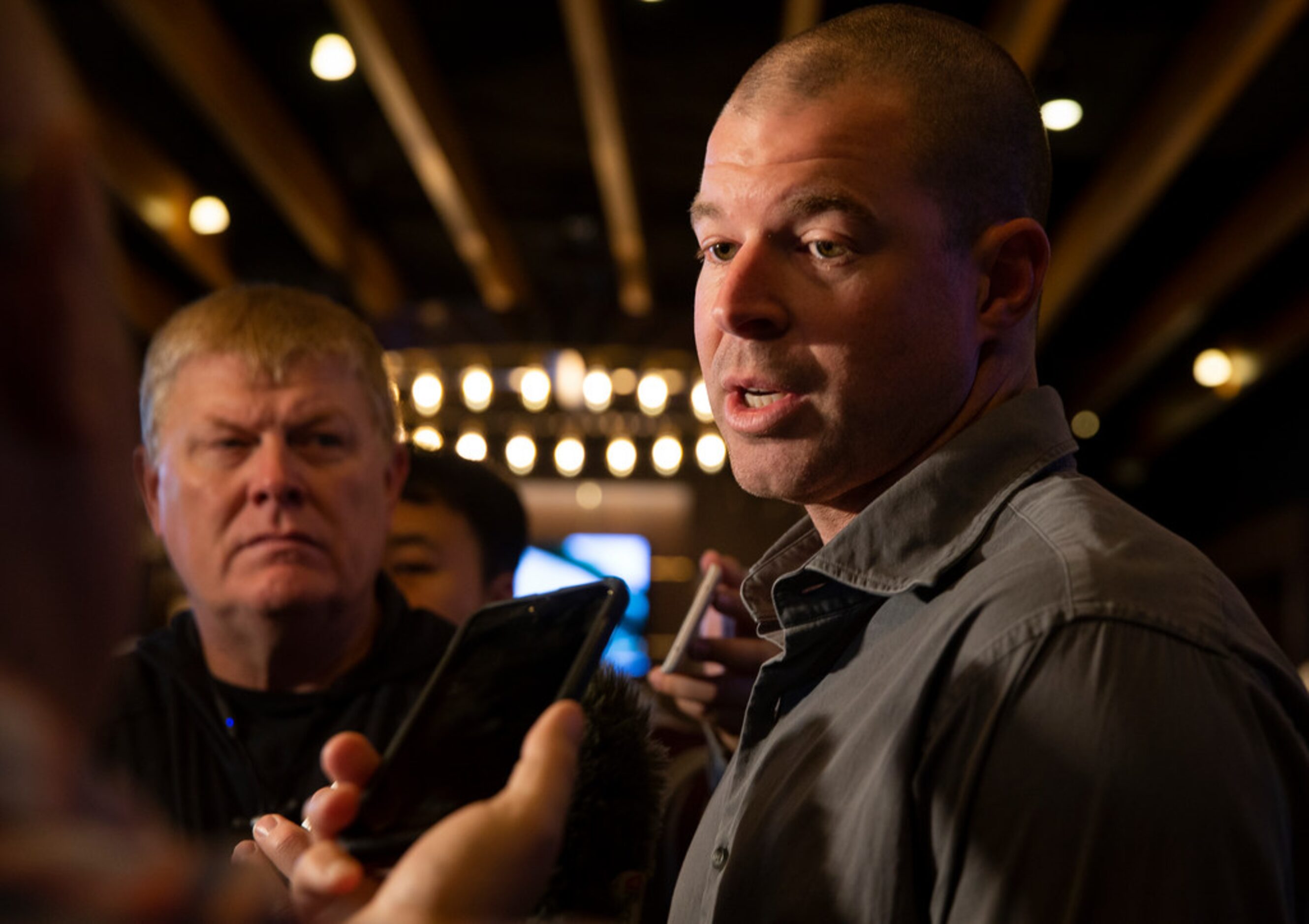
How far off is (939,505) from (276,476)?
1029 millimetres

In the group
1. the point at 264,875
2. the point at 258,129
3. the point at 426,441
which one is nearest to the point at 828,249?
the point at 264,875

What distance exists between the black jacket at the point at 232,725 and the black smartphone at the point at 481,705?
937 mm

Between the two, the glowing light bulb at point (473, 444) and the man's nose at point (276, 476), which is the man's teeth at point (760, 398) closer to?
the man's nose at point (276, 476)

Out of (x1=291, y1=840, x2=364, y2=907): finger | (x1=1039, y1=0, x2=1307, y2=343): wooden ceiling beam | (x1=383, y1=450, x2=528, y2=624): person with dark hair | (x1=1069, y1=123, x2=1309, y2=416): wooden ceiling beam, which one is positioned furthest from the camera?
(x1=1069, y1=123, x2=1309, y2=416): wooden ceiling beam

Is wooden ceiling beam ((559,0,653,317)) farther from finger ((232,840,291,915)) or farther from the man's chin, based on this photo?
finger ((232,840,291,915))

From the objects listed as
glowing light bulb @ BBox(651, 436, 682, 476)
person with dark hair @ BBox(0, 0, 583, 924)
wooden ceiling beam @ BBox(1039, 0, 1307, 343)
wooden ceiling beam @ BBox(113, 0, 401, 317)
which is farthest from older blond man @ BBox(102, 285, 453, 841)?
glowing light bulb @ BBox(651, 436, 682, 476)

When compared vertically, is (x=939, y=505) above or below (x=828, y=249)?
below

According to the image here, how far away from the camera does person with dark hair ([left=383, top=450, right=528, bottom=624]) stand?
2676 mm

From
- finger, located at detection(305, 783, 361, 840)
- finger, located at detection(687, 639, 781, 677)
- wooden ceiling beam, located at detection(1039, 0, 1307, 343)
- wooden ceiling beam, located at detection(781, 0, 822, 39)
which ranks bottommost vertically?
finger, located at detection(305, 783, 361, 840)

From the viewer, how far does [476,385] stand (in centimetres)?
791

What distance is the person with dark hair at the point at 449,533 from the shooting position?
8.78 feet

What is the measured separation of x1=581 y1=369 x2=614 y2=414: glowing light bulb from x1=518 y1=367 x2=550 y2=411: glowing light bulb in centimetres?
23

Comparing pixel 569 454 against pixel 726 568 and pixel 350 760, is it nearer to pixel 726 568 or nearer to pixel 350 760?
pixel 726 568

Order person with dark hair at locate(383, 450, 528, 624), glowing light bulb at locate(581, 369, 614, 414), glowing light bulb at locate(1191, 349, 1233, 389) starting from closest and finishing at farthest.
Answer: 1. person with dark hair at locate(383, 450, 528, 624)
2. glowing light bulb at locate(581, 369, 614, 414)
3. glowing light bulb at locate(1191, 349, 1233, 389)
